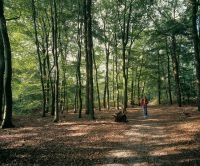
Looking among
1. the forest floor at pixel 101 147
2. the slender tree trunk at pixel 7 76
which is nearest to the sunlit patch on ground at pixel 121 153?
the forest floor at pixel 101 147

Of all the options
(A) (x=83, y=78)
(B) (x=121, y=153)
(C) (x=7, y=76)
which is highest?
(A) (x=83, y=78)

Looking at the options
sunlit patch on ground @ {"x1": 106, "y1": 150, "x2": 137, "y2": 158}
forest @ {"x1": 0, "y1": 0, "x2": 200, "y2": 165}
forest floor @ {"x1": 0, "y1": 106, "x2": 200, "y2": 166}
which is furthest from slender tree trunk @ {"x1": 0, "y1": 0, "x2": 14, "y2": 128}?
sunlit patch on ground @ {"x1": 106, "y1": 150, "x2": 137, "y2": 158}

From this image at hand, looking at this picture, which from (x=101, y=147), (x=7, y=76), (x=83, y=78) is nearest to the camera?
(x=101, y=147)

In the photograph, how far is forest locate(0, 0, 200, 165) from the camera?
13.9m

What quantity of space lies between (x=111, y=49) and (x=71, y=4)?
1878 cm

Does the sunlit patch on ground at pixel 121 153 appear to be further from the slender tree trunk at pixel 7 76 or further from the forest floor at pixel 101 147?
the slender tree trunk at pixel 7 76

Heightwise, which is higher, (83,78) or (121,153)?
(83,78)

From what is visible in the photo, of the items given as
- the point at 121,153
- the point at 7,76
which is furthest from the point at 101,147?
the point at 7,76

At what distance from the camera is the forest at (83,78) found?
546 inches

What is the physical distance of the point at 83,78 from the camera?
5459cm

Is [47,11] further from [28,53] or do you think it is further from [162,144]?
[162,144]

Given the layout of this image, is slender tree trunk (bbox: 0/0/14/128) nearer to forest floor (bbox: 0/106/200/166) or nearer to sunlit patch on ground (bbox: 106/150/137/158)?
forest floor (bbox: 0/106/200/166)

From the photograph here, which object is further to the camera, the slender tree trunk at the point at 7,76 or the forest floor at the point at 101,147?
the slender tree trunk at the point at 7,76

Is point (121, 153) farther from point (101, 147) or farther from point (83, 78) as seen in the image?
point (83, 78)
